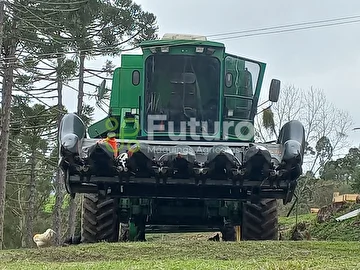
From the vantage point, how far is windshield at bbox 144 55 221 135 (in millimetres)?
10070

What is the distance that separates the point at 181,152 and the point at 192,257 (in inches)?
81.6

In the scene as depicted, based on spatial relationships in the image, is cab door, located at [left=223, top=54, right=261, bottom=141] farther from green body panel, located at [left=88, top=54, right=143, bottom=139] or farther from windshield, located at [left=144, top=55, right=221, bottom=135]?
green body panel, located at [left=88, top=54, right=143, bottom=139]

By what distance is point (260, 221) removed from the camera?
33.0 feet

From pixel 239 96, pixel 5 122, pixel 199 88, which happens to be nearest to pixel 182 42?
pixel 199 88

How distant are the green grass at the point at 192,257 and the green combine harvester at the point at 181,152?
1.01m

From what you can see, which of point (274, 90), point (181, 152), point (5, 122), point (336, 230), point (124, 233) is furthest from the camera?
point (5, 122)

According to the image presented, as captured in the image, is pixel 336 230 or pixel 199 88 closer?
pixel 199 88

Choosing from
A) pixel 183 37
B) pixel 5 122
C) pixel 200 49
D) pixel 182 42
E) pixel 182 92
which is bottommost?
pixel 182 92

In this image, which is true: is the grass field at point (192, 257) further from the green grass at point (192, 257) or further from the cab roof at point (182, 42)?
the cab roof at point (182, 42)

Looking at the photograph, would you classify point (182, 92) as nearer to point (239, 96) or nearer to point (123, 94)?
point (239, 96)

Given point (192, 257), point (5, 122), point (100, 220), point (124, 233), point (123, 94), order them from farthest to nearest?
point (5, 122)
point (124, 233)
point (123, 94)
point (100, 220)
point (192, 257)

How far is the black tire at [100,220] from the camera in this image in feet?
32.8

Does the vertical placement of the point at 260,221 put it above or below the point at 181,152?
below

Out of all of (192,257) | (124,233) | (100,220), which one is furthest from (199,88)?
(192,257)
